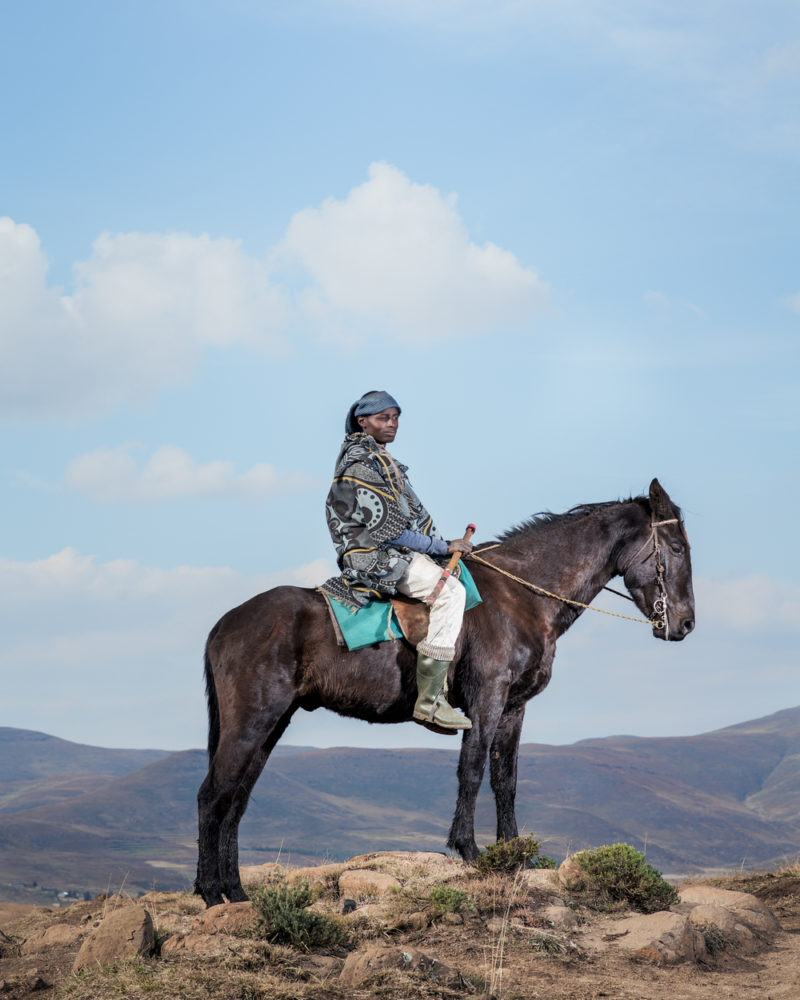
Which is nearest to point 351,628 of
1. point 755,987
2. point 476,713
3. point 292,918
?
point 476,713

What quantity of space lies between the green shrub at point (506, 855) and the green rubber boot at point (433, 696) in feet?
4.31

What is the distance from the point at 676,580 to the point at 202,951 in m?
6.21

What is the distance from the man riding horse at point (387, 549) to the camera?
965cm

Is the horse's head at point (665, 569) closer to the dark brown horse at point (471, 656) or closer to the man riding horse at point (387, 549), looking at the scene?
the dark brown horse at point (471, 656)

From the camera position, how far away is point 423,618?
9.81 m

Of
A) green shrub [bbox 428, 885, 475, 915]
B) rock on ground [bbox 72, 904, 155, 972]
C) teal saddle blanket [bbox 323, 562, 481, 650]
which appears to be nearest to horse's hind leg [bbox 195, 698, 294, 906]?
teal saddle blanket [bbox 323, 562, 481, 650]

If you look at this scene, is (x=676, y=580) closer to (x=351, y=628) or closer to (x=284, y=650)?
(x=351, y=628)

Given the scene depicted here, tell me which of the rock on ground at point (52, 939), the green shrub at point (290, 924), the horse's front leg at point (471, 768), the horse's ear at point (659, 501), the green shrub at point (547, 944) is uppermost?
the horse's ear at point (659, 501)

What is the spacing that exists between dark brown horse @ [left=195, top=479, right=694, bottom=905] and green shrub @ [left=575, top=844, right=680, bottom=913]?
3.12ft

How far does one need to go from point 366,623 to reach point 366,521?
102 cm

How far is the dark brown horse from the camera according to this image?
933cm

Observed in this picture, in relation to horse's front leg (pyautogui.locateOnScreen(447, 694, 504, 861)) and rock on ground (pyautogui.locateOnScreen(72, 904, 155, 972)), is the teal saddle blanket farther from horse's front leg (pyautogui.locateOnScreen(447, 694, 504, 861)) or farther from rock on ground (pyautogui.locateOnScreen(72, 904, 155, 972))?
rock on ground (pyautogui.locateOnScreen(72, 904, 155, 972))

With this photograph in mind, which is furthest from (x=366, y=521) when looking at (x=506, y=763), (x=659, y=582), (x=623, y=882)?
(x=623, y=882)

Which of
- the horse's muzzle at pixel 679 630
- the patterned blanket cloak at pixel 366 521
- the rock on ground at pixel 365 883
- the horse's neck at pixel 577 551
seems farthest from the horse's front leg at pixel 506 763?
the patterned blanket cloak at pixel 366 521
